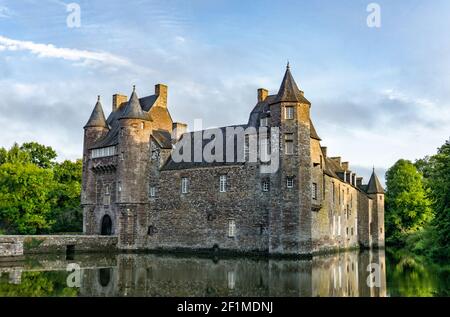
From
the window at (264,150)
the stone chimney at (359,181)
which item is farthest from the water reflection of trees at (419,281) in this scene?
the stone chimney at (359,181)

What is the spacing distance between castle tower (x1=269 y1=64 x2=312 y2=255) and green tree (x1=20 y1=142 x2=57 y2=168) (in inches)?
1089

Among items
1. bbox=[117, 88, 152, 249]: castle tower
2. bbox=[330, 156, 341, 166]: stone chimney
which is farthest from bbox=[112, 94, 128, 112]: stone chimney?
bbox=[330, 156, 341, 166]: stone chimney

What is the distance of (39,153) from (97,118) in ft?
39.5

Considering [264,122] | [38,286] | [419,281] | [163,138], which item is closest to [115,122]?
[163,138]

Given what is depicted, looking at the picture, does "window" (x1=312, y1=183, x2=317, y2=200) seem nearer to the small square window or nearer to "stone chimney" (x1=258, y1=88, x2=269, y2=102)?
"stone chimney" (x1=258, y1=88, x2=269, y2=102)

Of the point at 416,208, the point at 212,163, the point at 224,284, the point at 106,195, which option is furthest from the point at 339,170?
the point at 224,284

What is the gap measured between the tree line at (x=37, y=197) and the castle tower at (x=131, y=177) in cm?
929

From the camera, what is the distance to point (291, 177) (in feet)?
105

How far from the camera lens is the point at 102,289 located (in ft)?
56.1

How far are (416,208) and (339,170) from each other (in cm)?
1132

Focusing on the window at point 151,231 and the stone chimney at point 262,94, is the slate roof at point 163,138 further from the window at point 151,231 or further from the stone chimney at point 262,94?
the stone chimney at point 262,94

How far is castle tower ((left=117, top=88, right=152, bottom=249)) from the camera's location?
38.2 m

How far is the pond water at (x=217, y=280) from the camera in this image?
16234 mm
